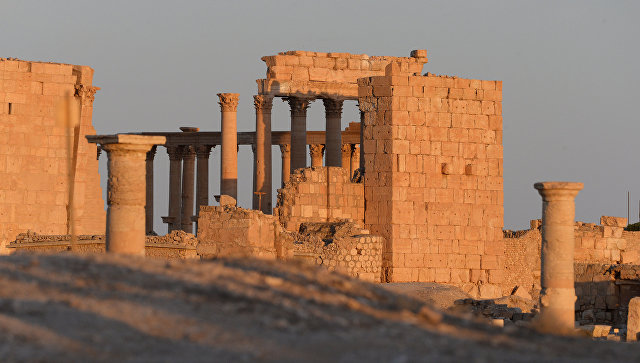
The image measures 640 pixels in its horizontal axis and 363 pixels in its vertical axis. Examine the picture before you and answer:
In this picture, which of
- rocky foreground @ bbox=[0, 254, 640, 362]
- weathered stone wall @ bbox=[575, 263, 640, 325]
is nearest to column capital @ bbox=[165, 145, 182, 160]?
weathered stone wall @ bbox=[575, 263, 640, 325]

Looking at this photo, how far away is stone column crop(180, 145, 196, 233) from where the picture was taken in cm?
4219

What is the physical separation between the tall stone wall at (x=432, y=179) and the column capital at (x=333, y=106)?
8.79 meters

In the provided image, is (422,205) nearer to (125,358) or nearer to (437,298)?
(437,298)

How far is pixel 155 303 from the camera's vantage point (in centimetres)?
1100

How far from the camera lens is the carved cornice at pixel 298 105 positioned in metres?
36.1

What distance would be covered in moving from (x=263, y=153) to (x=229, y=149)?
1280 mm

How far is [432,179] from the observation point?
90.1 feet

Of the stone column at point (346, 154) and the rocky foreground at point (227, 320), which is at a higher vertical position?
the stone column at point (346, 154)

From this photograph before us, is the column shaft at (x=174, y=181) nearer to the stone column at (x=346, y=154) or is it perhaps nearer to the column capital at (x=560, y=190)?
the stone column at (x=346, y=154)

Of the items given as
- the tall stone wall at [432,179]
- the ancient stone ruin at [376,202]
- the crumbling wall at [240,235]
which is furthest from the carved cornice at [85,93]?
the tall stone wall at [432,179]

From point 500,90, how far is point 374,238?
5610 millimetres

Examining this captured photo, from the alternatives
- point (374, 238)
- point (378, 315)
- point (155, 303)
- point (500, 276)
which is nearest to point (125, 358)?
point (155, 303)

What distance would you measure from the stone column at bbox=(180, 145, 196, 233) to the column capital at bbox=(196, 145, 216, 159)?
28 cm

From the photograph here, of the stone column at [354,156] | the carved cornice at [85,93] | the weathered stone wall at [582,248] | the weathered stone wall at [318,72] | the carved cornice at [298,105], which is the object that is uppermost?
the weathered stone wall at [318,72]
